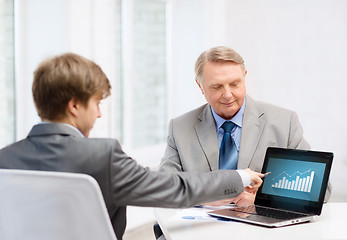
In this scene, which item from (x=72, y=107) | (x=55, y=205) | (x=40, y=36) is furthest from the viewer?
(x=40, y=36)

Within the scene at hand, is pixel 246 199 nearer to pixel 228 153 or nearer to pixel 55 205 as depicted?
pixel 228 153

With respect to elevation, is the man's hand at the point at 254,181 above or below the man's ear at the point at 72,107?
below

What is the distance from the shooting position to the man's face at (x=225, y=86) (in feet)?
7.26

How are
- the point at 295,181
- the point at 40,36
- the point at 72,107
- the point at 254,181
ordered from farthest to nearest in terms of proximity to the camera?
the point at 40,36
the point at 295,181
the point at 254,181
the point at 72,107

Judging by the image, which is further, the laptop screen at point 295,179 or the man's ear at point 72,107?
the laptop screen at point 295,179

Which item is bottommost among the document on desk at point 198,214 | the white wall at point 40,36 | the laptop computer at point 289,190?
the document on desk at point 198,214

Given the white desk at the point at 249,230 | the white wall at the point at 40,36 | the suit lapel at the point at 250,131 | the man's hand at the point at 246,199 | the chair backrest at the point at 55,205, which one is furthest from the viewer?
the white wall at the point at 40,36

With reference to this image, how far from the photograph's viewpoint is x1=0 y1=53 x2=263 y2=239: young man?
4.36 feet

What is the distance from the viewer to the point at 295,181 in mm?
1826

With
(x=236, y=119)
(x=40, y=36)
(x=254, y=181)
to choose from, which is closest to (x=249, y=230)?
(x=254, y=181)

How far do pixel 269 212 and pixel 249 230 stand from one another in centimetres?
24

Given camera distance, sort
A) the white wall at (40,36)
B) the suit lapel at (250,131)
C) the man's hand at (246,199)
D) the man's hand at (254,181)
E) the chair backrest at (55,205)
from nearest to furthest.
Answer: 1. the chair backrest at (55,205)
2. the man's hand at (254,181)
3. the man's hand at (246,199)
4. the suit lapel at (250,131)
5. the white wall at (40,36)

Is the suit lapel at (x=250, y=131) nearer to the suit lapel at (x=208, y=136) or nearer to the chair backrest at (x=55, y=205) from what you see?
the suit lapel at (x=208, y=136)

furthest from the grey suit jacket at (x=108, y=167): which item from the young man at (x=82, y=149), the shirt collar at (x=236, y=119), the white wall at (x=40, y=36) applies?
the white wall at (x=40, y=36)
